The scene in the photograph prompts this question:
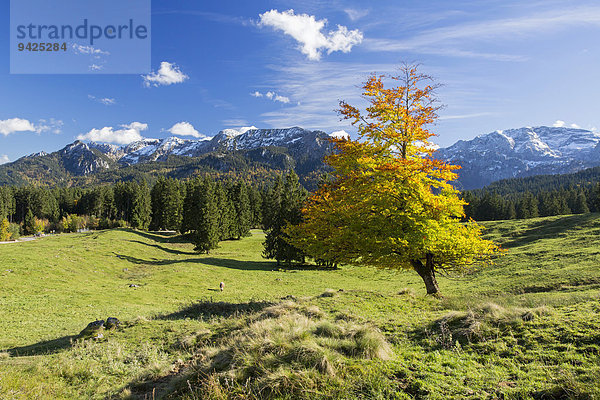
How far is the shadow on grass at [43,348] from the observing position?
1134 centimetres

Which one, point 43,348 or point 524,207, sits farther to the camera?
point 524,207

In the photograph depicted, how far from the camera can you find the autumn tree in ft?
47.8

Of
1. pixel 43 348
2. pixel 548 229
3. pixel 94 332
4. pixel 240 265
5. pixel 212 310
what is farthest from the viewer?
pixel 548 229

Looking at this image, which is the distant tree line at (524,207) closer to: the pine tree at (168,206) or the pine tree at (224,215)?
the pine tree at (224,215)

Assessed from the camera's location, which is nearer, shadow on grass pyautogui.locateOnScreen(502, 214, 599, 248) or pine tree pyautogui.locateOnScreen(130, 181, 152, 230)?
shadow on grass pyautogui.locateOnScreen(502, 214, 599, 248)

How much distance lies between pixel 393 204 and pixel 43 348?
17117 mm

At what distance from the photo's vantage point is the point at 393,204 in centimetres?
1536

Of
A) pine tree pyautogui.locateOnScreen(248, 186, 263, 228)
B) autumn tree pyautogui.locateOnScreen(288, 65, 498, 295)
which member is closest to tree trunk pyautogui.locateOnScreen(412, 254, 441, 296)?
autumn tree pyautogui.locateOnScreen(288, 65, 498, 295)

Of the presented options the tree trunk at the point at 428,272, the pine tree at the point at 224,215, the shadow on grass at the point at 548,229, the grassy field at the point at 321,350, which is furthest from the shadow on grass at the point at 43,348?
the shadow on grass at the point at 548,229

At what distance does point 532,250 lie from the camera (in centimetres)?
4134

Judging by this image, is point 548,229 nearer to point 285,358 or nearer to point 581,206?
point 285,358

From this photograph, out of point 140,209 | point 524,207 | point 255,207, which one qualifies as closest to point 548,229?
point 524,207

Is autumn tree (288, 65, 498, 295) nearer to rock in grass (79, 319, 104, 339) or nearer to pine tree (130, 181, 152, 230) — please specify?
rock in grass (79, 319, 104, 339)

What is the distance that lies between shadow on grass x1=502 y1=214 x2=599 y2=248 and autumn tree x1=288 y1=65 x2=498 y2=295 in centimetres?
4639
